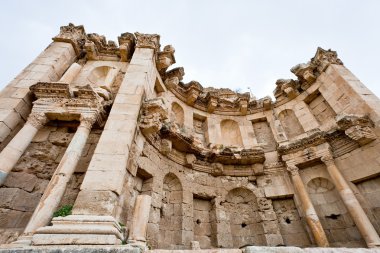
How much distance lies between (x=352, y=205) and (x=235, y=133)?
583cm

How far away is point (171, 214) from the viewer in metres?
6.75

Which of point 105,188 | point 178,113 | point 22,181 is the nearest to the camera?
point 105,188

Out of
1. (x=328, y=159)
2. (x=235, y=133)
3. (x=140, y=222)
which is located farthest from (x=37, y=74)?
(x=328, y=159)

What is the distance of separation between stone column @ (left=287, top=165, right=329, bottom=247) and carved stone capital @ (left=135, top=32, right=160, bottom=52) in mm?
7754

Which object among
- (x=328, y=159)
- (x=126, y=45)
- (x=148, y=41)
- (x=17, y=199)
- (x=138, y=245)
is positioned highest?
(x=148, y=41)

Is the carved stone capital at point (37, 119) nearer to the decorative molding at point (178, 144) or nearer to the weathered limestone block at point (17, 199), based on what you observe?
the weathered limestone block at point (17, 199)

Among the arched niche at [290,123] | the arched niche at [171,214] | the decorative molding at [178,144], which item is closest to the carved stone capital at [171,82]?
the decorative molding at [178,144]

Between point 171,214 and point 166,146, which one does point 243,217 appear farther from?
point 166,146

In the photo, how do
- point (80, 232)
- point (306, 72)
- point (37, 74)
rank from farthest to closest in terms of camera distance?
point (306, 72), point (37, 74), point (80, 232)

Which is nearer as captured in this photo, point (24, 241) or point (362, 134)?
point (24, 241)

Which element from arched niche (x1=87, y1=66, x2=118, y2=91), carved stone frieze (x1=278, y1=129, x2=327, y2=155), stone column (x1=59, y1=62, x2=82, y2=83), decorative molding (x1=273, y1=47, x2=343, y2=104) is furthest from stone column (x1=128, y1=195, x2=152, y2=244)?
decorative molding (x1=273, y1=47, x2=343, y2=104)

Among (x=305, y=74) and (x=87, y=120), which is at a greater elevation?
(x=305, y=74)

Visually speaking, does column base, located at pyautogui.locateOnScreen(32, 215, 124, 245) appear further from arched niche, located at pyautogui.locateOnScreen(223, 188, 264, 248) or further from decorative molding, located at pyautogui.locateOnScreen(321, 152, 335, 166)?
decorative molding, located at pyautogui.locateOnScreen(321, 152, 335, 166)

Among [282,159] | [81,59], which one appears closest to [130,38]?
[81,59]
